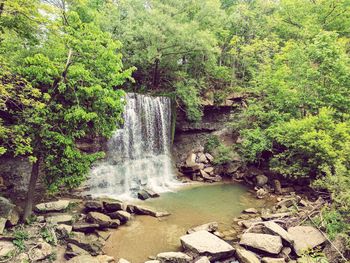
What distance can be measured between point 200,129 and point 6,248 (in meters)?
15.2

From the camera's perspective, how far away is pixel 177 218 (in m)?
11.3

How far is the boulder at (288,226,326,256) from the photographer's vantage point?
8.00 meters

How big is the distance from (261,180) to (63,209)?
1106 centimetres

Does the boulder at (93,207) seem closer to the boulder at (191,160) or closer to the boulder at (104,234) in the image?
the boulder at (104,234)

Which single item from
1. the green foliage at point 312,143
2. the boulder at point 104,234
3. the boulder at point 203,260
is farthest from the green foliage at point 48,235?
the green foliage at point 312,143

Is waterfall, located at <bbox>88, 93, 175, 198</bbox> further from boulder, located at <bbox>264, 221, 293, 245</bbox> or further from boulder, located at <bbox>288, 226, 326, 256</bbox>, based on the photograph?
boulder, located at <bbox>288, 226, 326, 256</bbox>

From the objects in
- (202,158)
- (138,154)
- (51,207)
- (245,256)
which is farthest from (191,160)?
(245,256)

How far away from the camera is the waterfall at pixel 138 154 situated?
15273 mm

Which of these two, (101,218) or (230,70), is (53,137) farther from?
(230,70)

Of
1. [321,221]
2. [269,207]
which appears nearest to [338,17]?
[269,207]

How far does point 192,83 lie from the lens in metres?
19.8

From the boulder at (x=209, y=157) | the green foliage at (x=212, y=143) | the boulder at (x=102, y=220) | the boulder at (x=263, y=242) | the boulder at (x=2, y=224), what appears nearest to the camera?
the boulder at (x=2, y=224)

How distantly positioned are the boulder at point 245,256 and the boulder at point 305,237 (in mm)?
1290

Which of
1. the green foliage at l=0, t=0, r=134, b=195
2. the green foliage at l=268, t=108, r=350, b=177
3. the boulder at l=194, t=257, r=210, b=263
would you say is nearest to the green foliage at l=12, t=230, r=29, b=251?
the green foliage at l=0, t=0, r=134, b=195
